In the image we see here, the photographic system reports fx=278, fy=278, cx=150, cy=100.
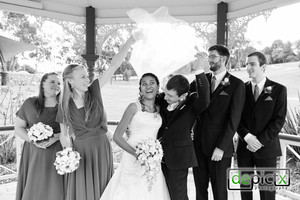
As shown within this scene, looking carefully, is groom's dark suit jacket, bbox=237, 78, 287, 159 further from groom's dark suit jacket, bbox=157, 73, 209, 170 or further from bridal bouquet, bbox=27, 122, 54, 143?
bridal bouquet, bbox=27, 122, 54, 143

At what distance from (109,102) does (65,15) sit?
6068 millimetres

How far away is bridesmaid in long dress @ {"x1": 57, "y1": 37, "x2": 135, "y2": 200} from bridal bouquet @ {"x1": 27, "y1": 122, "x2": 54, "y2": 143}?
0.15m

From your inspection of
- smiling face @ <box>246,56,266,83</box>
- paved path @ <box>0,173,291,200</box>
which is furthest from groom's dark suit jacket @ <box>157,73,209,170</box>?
paved path @ <box>0,173,291,200</box>

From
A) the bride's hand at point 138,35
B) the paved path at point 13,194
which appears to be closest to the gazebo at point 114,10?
Answer: the paved path at point 13,194

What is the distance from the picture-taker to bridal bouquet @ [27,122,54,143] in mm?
2869

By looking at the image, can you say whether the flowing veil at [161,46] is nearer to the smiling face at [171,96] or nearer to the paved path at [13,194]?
the smiling face at [171,96]

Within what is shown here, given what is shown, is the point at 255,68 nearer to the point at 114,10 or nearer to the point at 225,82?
the point at 225,82

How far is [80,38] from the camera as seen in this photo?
19.8 feet

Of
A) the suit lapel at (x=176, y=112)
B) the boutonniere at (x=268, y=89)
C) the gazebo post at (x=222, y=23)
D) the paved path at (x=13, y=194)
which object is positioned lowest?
the paved path at (x=13, y=194)

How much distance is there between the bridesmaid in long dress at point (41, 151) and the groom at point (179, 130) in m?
1.28

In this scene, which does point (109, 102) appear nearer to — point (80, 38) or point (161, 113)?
point (80, 38)

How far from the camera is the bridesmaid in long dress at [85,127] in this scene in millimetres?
2817

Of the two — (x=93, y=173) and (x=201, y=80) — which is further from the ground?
(x=201, y=80)

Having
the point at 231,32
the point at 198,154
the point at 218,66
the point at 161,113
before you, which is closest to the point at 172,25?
the point at 218,66
